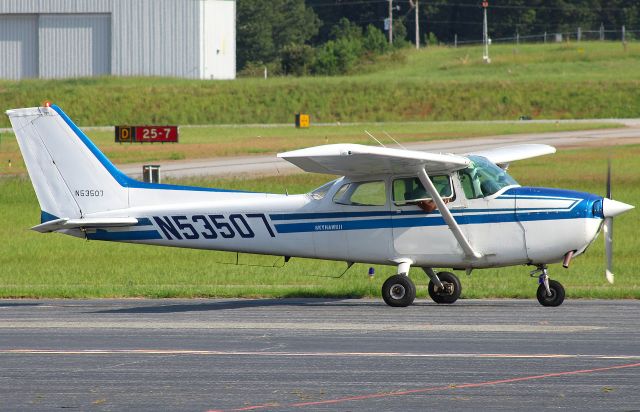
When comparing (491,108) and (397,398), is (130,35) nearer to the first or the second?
(491,108)

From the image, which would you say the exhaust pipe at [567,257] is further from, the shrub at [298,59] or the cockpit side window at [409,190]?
the shrub at [298,59]

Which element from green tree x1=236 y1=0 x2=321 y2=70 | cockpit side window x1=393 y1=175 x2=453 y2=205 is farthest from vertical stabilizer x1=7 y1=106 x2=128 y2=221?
green tree x1=236 y1=0 x2=321 y2=70

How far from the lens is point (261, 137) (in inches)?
2248

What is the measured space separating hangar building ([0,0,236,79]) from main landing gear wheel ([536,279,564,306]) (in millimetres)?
62738

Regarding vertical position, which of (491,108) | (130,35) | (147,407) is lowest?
(147,407)

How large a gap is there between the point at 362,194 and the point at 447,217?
4.20ft

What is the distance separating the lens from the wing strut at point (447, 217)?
1554cm

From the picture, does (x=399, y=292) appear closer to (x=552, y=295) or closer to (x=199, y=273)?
(x=552, y=295)

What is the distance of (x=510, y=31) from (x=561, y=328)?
10763 cm

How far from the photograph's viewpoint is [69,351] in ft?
41.1

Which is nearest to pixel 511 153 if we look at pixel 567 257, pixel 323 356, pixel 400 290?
pixel 567 257

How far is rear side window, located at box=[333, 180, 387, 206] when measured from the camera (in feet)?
52.9

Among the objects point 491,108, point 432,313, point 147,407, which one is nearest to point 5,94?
point 491,108

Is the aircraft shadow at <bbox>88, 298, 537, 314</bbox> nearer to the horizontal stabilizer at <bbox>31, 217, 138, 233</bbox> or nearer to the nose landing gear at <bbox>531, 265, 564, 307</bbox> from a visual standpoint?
the nose landing gear at <bbox>531, 265, 564, 307</bbox>
